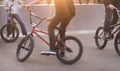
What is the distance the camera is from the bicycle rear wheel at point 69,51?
8.02 metres

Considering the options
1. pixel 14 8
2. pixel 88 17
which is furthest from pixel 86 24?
pixel 14 8

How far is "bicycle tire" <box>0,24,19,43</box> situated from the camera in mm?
11094

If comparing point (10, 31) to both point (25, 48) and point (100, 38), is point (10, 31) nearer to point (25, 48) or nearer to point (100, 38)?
point (100, 38)

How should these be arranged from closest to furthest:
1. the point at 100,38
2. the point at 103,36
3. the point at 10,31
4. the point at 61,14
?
the point at 61,14
the point at 103,36
the point at 100,38
the point at 10,31

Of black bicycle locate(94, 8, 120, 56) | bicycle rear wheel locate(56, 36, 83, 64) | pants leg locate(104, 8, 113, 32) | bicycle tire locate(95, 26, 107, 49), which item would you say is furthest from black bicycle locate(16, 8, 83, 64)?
bicycle tire locate(95, 26, 107, 49)

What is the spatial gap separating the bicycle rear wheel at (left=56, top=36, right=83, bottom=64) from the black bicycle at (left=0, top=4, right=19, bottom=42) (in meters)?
3.24

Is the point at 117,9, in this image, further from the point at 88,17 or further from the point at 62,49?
the point at 88,17

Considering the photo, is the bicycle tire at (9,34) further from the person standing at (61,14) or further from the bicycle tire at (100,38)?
the person standing at (61,14)

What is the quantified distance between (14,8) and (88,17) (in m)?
3.93

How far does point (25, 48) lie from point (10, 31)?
9.57 ft

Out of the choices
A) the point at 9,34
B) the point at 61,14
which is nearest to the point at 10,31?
the point at 9,34

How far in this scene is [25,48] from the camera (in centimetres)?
824

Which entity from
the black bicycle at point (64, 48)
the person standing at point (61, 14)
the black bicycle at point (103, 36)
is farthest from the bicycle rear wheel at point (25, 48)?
the black bicycle at point (103, 36)

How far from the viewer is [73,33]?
13203mm
